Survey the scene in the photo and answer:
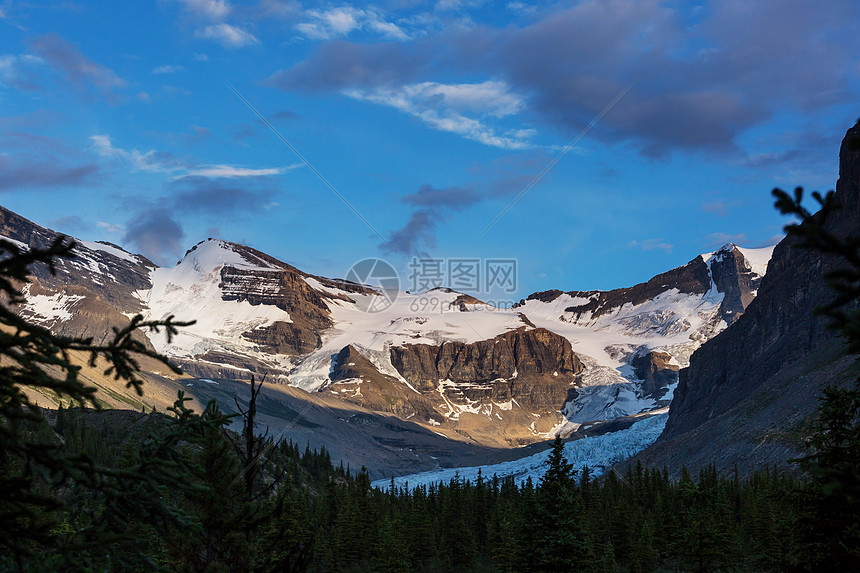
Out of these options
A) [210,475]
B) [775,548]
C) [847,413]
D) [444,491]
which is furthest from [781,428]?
[210,475]

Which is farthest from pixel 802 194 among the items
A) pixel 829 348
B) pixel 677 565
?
pixel 829 348

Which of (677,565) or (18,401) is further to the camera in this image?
(677,565)

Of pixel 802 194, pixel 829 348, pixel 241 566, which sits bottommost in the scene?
pixel 241 566

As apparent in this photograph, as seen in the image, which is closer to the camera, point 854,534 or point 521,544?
point 854,534

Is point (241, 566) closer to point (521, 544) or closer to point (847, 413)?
point (847, 413)

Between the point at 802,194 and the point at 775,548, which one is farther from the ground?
the point at 802,194

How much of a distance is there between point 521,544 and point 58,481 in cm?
4636

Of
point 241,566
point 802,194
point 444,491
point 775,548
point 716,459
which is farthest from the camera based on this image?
point 716,459

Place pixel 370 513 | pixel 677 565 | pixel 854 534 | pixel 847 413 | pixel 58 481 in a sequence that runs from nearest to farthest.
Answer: pixel 58 481 < pixel 854 534 < pixel 847 413 < pixel 677 565 < pixel 370 513

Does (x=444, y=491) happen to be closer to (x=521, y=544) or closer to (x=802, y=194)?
(x=521, y=544)

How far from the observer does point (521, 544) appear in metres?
52.4

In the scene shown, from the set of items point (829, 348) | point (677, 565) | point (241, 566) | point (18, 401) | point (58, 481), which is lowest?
point (677, 565)

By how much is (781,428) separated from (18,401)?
169 metres

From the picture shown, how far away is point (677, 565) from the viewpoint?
268ft
